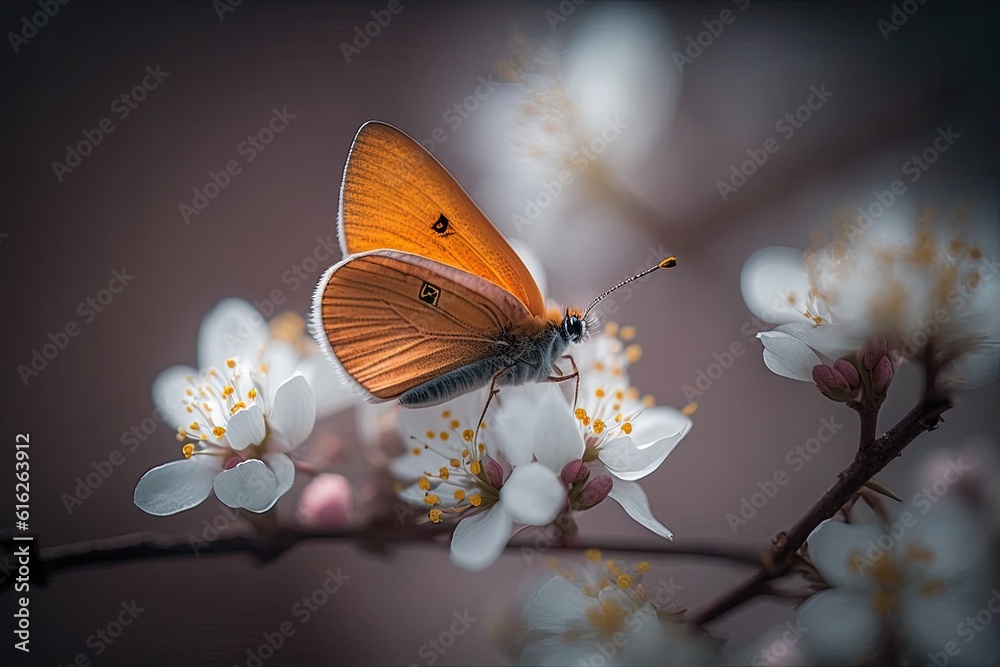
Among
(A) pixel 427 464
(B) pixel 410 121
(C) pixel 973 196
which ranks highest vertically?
(B) pixel 410 121

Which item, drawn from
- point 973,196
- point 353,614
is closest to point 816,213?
point 973,196

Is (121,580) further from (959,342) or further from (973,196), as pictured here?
(973,196)

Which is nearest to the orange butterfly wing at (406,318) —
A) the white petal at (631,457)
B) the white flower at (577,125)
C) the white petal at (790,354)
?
the white petal at (631,457)

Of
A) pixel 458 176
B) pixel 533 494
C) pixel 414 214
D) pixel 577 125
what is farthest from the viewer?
pixel 458 176

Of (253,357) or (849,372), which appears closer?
(849,372)

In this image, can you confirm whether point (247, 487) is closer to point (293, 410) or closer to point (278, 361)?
point (293, 410)

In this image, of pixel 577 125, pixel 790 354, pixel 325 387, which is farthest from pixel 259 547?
pixel 577 125
